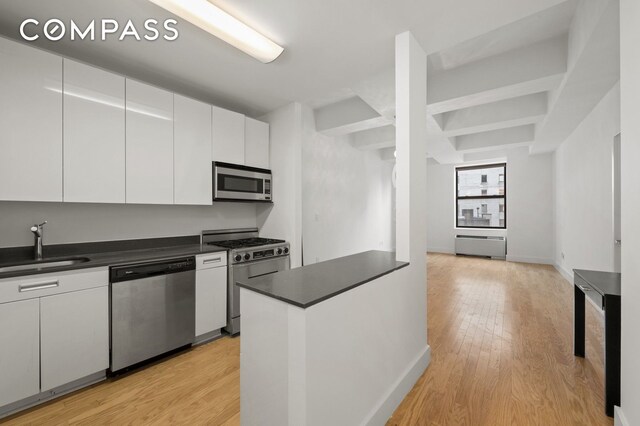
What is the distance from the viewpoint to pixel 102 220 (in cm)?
246

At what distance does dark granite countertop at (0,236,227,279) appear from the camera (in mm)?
1827

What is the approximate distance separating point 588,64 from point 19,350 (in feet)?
15.5

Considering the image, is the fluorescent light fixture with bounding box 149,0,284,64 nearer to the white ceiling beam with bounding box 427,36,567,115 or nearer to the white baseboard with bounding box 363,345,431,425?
the white ceiling beam with bounding box 427,36,567,115

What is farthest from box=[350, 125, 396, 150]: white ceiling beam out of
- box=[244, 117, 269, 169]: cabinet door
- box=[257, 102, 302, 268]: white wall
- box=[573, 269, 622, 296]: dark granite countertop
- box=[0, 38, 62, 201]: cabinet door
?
box=[0, 38, 62, 201]: cabinet door

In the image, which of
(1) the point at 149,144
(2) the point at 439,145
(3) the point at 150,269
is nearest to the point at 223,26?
(1) the point at 149,144

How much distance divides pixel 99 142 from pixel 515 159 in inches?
307

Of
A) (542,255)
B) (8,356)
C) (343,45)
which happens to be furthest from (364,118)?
(542,255)

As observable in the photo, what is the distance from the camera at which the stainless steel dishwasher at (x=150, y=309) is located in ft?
6.63

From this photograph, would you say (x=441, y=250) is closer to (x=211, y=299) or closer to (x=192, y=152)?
(x=211, y=299)

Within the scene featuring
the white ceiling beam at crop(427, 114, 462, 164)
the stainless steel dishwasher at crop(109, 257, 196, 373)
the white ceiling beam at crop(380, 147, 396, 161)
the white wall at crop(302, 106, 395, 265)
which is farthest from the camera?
the white ceiling beam at crop(380, 147, 396, 161)

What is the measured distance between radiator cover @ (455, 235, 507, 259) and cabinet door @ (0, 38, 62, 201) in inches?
303

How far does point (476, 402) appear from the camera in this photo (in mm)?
1728

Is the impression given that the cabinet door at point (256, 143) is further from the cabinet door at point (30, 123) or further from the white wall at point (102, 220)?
the cabinet door at point (30, 123)

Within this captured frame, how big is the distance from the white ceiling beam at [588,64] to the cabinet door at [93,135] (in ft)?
11.8
